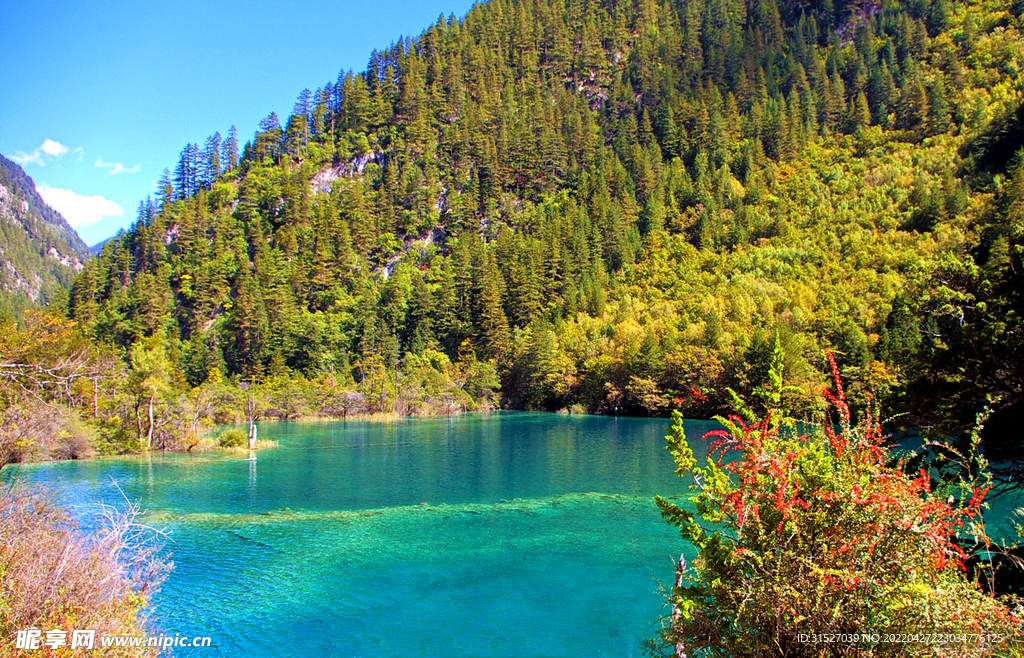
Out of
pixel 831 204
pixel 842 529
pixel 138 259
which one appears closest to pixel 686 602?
pixel 842 529

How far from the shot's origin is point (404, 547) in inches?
788

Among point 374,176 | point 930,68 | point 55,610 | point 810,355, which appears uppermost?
point 930,68

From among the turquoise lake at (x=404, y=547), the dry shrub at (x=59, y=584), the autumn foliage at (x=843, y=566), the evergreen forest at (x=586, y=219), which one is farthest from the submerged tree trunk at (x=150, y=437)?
the autumn foliage at (x=843, y=566)

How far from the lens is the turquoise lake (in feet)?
45.1

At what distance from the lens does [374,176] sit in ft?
418

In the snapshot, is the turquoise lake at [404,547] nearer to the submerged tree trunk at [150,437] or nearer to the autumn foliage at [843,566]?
the submerged tree trunk at [150,437]

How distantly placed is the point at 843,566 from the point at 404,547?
1742cm

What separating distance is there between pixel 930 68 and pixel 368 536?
390 feet

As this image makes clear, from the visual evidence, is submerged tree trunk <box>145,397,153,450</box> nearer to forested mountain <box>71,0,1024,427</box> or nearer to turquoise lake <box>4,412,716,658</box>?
turquoise lake <box>4,412,716,658</box>

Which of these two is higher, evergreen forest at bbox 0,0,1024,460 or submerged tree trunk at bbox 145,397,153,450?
evergreen forest at bbox 0,0,1024,460

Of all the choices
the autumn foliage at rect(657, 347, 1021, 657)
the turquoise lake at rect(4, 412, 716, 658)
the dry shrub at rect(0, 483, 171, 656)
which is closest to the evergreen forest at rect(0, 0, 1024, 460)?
the turquoise lake at rect(4, 412, 716, 658)

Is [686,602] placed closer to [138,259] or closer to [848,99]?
[848,99]

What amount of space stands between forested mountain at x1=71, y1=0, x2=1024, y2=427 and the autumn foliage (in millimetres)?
46309

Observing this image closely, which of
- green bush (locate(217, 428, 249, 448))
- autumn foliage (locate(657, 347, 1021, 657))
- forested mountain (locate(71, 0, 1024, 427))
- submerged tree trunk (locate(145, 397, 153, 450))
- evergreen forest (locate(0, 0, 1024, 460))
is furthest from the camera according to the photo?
forested mountain (locate(71, 0, 1024, 427))
